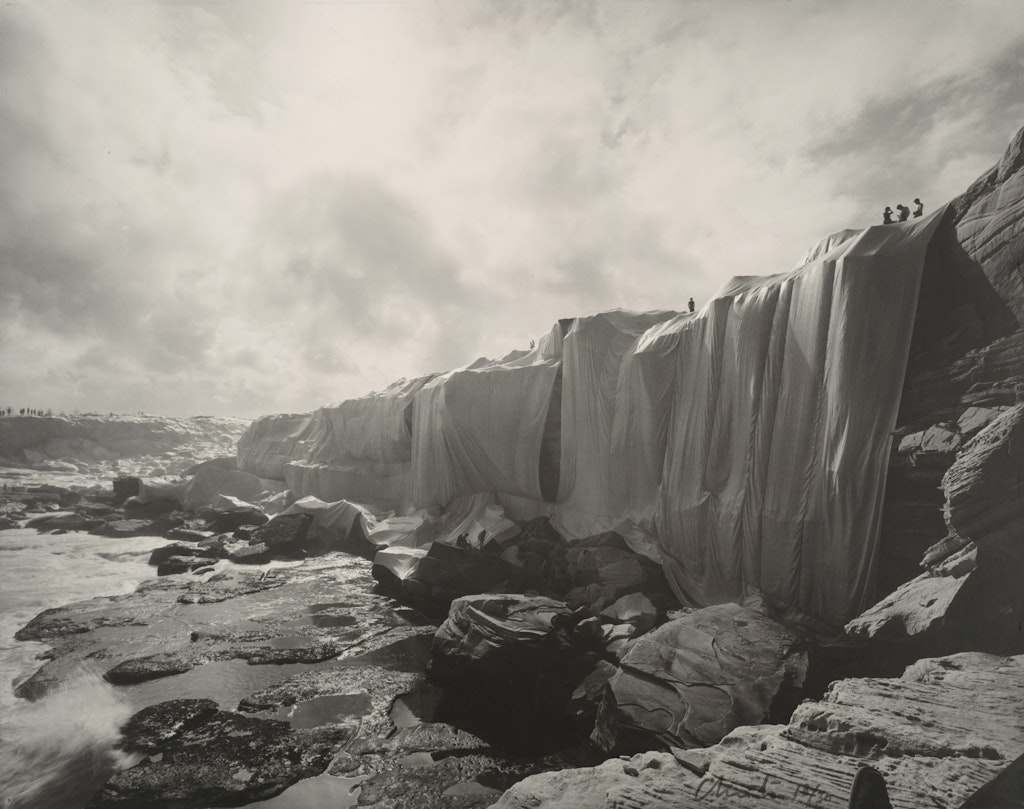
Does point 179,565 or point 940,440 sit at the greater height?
point 940,440

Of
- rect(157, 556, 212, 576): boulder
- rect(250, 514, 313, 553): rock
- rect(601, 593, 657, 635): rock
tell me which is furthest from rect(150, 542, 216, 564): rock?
rect(601, 593, 657, 635): rock

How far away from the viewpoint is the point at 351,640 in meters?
7.29

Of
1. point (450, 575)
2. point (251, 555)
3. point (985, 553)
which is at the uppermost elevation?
point (985, 553)

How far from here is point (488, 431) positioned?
12.4 metres

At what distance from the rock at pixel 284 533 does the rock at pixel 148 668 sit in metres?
6.77

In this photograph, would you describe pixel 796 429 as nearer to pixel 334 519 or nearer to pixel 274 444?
pixel 334 519

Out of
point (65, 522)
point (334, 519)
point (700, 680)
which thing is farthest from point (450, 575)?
point (65, 522)

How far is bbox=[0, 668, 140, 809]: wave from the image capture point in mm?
4016

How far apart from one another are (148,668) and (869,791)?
7528 millimetres

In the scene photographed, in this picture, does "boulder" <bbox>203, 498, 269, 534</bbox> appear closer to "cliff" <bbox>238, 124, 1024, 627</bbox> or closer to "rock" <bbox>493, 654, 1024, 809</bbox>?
"cliff" <bbox>238, 124, 1024, 627</bbox>

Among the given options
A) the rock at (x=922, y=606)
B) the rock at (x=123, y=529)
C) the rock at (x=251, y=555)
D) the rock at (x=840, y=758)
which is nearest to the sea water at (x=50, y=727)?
the rock at (x=251, y=555)

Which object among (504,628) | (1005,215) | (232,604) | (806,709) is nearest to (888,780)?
(806,709)

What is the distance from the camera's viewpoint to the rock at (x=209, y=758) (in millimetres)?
3820

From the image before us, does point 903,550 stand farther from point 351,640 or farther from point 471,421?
point 471,421
